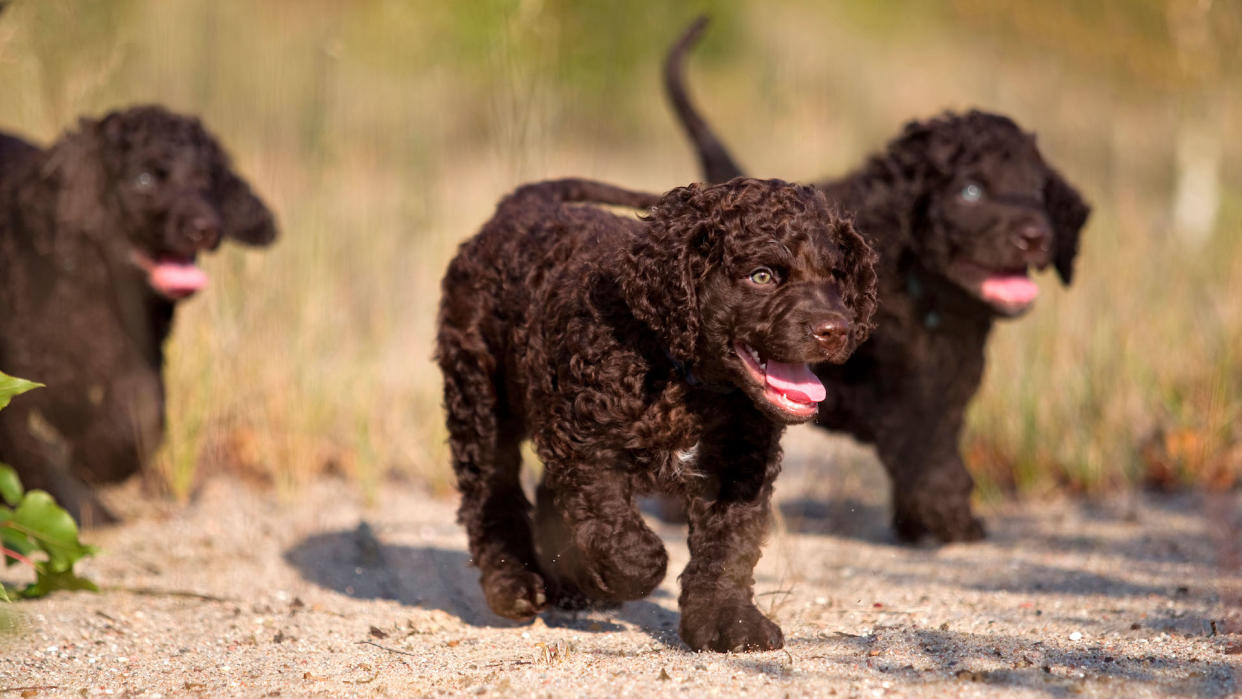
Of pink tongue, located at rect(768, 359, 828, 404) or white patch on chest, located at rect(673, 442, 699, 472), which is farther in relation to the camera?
white patch on chest, located at rect(673, 442, 699, 472)

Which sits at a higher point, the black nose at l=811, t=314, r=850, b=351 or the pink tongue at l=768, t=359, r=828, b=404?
the black nose at l=811, t=314, r=850, b=351

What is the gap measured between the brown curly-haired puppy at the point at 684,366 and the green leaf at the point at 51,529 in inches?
50.1

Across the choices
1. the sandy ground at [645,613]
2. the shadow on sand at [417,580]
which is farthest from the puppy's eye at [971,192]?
the shadow on sand at [417,580]

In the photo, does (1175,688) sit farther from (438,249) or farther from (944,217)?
(438,249)

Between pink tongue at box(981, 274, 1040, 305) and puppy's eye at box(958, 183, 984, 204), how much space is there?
319mm

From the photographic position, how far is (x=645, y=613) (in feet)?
13.8

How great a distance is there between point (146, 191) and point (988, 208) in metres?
3.32

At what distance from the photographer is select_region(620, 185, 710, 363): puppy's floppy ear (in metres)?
3.20

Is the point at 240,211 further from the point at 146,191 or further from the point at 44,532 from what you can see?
the point at 44,532

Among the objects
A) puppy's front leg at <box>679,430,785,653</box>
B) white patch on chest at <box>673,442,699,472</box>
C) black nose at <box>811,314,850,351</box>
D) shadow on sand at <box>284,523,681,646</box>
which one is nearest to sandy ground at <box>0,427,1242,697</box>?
shadow on sand at <box>284,523,681,646</box>

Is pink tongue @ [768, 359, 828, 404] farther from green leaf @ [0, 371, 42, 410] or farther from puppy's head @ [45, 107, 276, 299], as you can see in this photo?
puppy's head @ [45, 107, 276, 299]

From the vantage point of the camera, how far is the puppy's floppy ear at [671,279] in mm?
3195

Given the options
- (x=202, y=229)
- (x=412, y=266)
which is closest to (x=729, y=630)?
(x=202, y=229)

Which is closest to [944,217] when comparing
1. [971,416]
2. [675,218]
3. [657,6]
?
[971,416]
